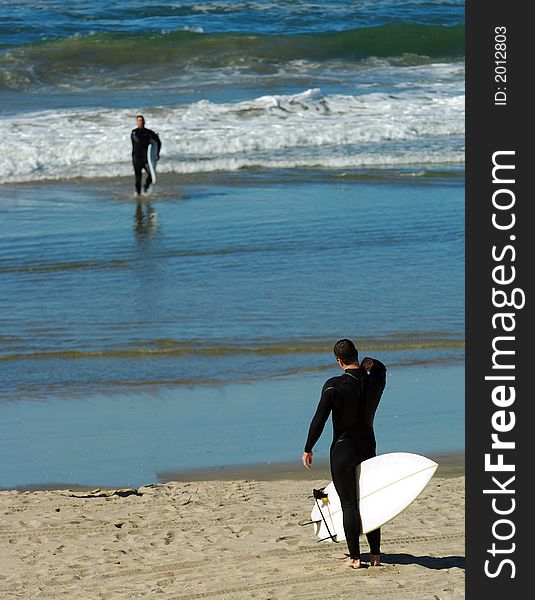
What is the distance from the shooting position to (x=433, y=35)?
121 ft

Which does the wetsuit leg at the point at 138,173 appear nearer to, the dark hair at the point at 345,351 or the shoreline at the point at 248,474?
the shoreline at the point at 248,474

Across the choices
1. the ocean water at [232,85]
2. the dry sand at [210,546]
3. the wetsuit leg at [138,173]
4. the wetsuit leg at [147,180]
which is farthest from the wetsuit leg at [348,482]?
the ocean water at [232,85]

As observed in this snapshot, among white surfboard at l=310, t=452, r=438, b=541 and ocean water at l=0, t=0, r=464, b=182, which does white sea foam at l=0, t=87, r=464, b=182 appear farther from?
white surfboard at l=310, t=452, r=438, b=541

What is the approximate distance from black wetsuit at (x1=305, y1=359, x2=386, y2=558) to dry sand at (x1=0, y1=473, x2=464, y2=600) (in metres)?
0.31

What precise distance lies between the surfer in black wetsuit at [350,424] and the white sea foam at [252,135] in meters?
15.8

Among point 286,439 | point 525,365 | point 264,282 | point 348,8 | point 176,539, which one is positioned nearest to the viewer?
point 525,365

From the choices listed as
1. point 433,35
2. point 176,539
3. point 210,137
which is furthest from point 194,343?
point 433,35

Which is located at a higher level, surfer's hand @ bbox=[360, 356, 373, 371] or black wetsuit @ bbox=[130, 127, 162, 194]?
black wetsuit @ bbox=[130, 127, 162, 194]

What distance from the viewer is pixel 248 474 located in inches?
347

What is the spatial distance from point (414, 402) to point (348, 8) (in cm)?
3250

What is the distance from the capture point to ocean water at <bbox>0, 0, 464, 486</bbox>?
9914mm

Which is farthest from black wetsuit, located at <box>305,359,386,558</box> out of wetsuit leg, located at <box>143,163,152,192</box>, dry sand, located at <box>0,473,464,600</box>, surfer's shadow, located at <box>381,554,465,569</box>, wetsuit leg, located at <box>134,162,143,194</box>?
wetsuit leg, located at <box>143,163,152,192</box>

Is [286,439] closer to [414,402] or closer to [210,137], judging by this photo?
[414,402]

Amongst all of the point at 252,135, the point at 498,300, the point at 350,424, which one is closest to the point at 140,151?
the point at 252,135
